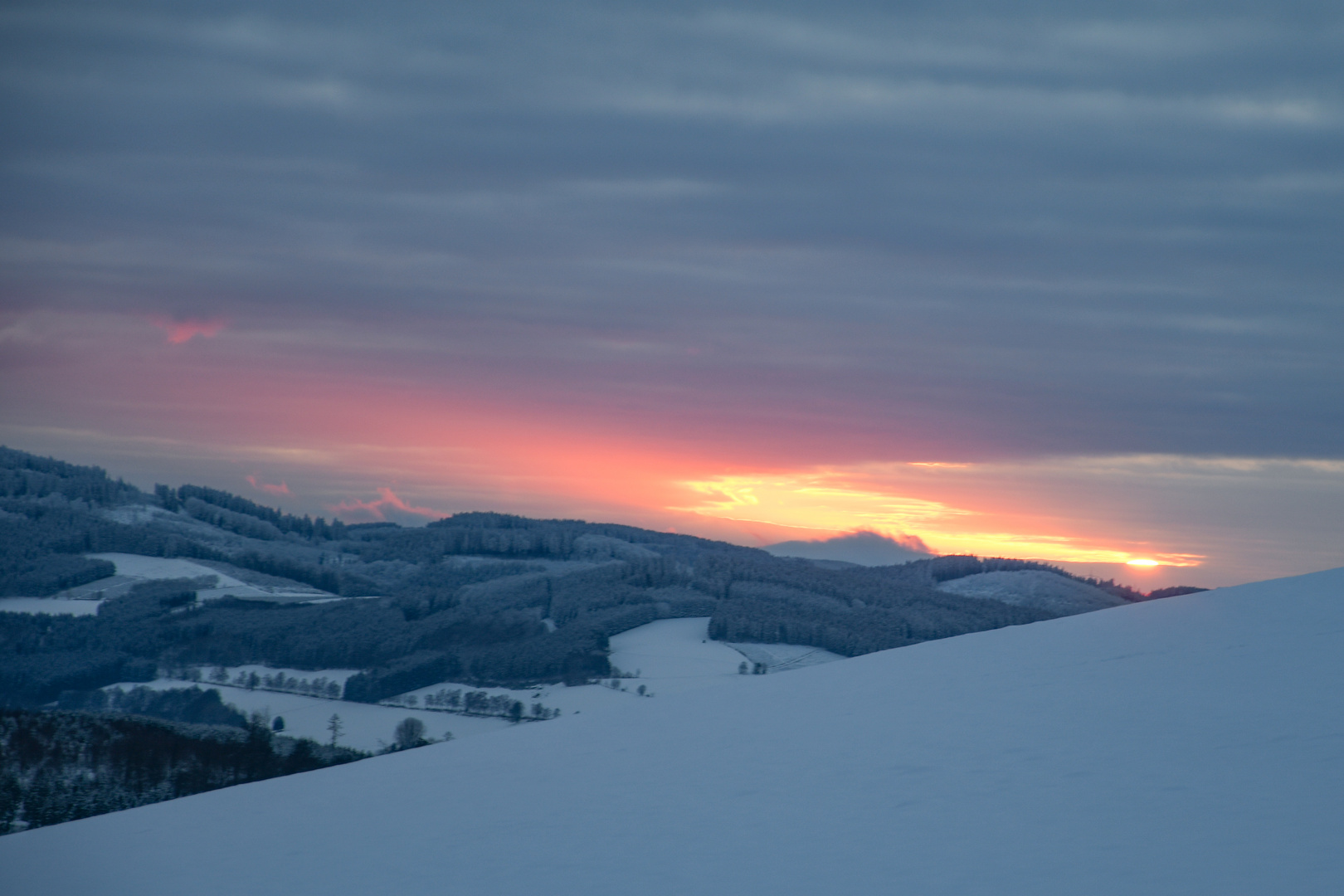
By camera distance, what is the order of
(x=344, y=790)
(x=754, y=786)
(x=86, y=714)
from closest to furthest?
(x=754, y=786) → (x=344, y=790) → (x=86, y=714)

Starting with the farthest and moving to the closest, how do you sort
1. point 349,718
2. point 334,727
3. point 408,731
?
point 349,718
point 334,727
point 408,731

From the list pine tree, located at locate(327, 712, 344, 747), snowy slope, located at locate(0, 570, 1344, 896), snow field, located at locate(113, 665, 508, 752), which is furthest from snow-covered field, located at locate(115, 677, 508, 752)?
snowy slope, located at locate(0, 570, 1344, 896)

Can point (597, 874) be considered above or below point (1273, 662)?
below

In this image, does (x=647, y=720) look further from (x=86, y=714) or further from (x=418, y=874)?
(x=86, y=714)

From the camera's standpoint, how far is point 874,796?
16.6 meters

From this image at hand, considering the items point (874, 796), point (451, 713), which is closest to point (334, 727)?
point (451, 713)

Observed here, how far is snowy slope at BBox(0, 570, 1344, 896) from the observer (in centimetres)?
1348

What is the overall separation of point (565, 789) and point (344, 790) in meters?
5.45

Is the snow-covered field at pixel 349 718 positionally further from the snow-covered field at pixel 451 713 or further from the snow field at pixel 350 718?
the snow-covered field at pixel 451 713

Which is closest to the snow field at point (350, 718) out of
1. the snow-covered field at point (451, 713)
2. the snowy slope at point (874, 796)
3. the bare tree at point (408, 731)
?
the snow-covered field at point (451, 713)

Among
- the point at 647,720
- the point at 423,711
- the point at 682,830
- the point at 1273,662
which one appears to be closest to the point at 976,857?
the point at 682,830

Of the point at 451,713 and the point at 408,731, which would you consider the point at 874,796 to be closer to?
the point at 408,731

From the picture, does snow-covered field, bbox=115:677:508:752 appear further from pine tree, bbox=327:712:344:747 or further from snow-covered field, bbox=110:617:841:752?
pine tree, bbox=327:712:344:747

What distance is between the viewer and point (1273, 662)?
20.6 meters
